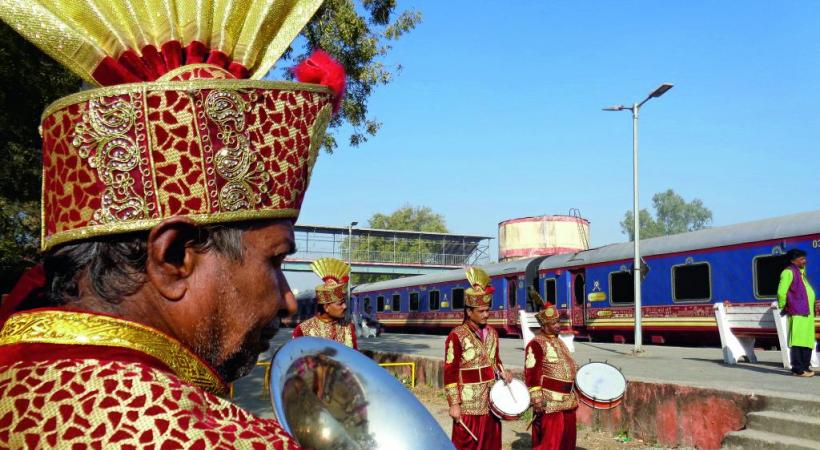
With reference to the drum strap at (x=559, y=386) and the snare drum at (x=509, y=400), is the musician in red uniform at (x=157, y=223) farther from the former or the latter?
the drum strap at (x=559, y=386)

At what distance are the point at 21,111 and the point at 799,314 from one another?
11.5m

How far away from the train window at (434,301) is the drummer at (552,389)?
19.4 m

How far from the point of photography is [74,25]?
1195 mm

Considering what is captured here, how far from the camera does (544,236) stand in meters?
31.2

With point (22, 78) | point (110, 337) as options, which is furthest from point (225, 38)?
point (22, 78)

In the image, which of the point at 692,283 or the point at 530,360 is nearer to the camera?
the point at 530,360

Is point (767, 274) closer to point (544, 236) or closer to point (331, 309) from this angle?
point (331, 309)

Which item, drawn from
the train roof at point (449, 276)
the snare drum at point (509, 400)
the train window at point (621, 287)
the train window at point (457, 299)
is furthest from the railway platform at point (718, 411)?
the train window at point (457, 299)

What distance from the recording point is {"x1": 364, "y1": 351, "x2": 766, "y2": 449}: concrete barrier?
6.43 metres

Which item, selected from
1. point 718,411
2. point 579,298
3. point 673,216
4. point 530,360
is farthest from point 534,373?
point 673,216

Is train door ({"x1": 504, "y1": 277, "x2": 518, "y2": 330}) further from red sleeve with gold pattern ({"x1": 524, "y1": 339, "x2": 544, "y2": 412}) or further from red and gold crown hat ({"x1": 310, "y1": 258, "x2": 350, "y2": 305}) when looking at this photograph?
red sleeve with gold pattern ({"x1": 524, "y1": 339, "x2": 544, "y2": 412})

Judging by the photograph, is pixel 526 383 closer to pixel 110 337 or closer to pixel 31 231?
pixel 110 337

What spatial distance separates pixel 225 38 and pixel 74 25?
28 cm

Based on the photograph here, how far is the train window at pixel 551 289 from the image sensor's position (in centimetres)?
1933
